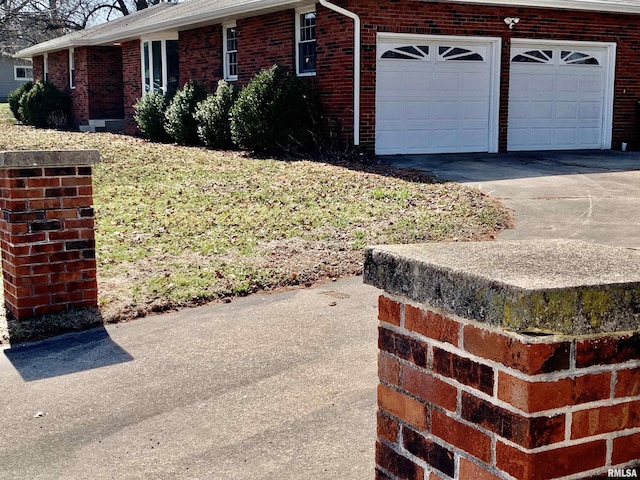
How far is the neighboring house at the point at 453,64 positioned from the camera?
54.4 feet

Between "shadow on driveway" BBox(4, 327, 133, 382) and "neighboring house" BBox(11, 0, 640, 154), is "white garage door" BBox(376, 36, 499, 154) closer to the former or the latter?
"neighboring house" BBox(11, 0, 640, 154)

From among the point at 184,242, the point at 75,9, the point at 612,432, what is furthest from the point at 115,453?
the point at 75,9

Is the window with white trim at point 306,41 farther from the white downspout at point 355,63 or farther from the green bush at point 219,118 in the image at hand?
the green bush at point 219,118

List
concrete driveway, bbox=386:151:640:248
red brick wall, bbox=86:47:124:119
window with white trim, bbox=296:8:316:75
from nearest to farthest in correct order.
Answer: concrete driveway, bbox=386:151:640:248 < window with white trim, bbox=296:8:316:75 < red brick wall, bbox=86:47:124:119

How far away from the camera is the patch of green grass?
755 centimetres

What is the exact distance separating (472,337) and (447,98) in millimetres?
16142

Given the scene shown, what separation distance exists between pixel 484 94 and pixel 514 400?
665 inches

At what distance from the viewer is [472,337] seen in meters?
2.06

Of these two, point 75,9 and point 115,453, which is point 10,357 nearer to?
point 115,453

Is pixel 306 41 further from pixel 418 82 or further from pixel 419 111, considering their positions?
pixel 419 111

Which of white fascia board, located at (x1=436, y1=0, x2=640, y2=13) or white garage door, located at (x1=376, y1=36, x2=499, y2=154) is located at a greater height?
white fascia board, located at (x1=436, y1=0, x2=640, y2=13)

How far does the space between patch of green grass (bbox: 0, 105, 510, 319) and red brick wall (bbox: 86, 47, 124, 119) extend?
12664mm

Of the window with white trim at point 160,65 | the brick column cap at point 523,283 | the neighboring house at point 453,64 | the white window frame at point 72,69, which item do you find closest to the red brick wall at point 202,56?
the neighboring house at point 453,64

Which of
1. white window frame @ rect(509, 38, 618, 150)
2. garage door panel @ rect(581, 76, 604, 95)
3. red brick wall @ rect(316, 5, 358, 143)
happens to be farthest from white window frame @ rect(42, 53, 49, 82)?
garage door panel @ rect(581, 76, 604, 95)
